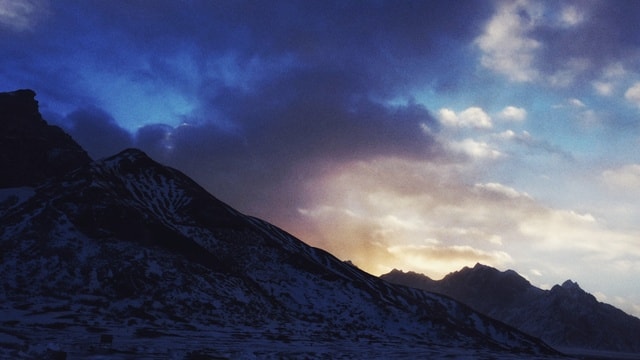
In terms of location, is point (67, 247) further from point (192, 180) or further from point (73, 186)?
point (192, 180)

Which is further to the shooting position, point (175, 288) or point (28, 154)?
point (28, 154)

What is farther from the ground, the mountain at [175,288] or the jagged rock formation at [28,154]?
the jagged rock formation at [28,154]

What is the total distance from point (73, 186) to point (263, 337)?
72.9m

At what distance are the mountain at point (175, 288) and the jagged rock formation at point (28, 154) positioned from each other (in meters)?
35.3

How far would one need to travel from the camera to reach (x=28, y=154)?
17838cm

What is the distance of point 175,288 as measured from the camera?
89.1 metres

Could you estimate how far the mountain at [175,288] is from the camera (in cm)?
5934

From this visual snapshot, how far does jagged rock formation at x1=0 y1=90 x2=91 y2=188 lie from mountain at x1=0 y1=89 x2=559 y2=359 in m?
35.3

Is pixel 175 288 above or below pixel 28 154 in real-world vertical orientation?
below

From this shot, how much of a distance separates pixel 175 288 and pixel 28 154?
386 feet

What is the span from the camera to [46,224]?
3971 inches

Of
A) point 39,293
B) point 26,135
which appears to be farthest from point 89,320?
point 26,135

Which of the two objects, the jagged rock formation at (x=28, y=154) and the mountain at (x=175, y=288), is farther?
the jagged rock formation at (x=28, y=154)

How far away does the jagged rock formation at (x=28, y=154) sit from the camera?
553 ft
